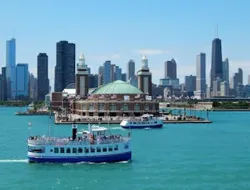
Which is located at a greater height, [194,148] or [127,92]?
[127,92]

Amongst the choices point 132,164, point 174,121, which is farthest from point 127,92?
point 132,164

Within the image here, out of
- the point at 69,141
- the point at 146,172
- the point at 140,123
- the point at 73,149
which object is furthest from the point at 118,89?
the point at 146,172

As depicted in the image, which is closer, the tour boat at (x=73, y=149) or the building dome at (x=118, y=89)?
the tour boat at (x=73, y=149)

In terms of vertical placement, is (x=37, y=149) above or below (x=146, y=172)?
above

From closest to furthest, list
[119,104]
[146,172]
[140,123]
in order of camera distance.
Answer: [146,172] < [140,123] < [119,104]

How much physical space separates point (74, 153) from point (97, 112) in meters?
115

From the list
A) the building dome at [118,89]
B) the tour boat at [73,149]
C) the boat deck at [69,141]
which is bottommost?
the tour boat at [73,149]

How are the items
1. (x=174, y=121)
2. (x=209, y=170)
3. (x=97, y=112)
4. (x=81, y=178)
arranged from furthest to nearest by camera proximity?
(x=97, y=112) < (x=174, y=121) < (x=209, y=170) < (x=81, y=178)

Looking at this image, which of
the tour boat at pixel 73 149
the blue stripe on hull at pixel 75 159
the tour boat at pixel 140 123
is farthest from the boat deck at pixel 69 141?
the tour boat at pixel 140 123

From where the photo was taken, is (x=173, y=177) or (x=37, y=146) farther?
(x=37, y=146)

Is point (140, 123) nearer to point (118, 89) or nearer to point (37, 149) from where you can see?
point (118, 89)

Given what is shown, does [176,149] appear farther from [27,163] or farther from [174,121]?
[174,121]

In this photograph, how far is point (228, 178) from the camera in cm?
5756

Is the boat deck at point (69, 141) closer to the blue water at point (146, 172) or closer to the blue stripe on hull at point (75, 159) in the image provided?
the blue stripe on hull at point (75, 159)
